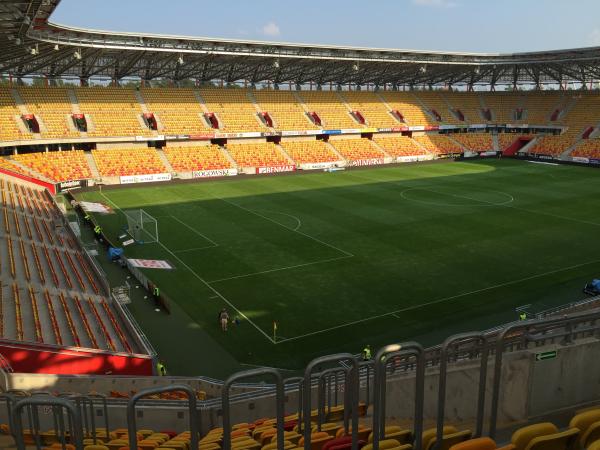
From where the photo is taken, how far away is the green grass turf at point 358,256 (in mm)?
21047

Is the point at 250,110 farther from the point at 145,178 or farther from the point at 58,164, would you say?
the point at 58,164

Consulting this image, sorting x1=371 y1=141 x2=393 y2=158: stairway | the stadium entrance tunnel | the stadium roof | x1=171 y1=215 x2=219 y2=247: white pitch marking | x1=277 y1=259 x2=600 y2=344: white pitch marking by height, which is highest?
the stadium roof

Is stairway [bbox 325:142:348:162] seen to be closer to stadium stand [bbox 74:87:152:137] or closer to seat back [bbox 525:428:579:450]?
stadium stand [bbox 74:87:152:137]

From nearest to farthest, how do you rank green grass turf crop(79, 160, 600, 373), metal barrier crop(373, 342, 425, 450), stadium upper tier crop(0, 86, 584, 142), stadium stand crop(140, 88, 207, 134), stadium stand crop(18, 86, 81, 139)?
1. metal barrier crop(373, 342, 425, 450)
2. green grass turf crop(79, 160, 600, 373)
3. stadium stand crop(18, 86, 81, 139)
4. stadium upper tier crop(0, 86, 584, 142)
5. stadium stand crop(140, 88, 207, 134)

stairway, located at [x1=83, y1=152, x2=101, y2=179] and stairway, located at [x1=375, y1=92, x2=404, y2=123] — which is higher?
→ stairway, located at [x1=375, y1=92, x2=404, y2=123]

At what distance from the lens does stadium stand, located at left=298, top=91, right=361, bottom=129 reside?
71.1m

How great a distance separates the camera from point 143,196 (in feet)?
152

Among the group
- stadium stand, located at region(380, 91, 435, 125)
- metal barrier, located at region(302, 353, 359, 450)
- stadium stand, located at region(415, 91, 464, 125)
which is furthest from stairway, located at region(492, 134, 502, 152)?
metal barrier, located at region(302, 353, 359, 450)

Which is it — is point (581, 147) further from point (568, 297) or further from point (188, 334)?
point (188, 334)

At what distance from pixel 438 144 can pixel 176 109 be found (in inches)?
1470

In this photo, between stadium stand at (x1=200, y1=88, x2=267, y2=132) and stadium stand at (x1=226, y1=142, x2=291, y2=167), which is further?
stadium stand at (x1=200, y1=88, x2=267, y2=132)

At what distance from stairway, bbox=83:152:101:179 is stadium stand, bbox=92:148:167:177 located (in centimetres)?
29

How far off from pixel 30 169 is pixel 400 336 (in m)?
41.7

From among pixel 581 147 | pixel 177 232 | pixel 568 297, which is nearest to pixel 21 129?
pixel 177 232
